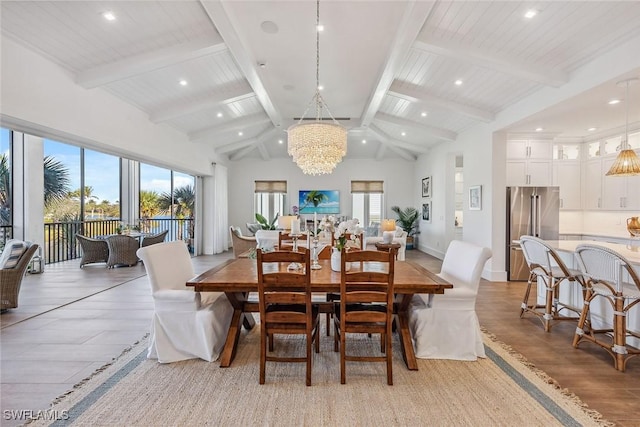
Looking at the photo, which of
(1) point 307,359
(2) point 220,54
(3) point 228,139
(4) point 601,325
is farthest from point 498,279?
(3) point 228,139

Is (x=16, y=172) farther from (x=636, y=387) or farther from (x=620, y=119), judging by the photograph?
(x=620, y=119)

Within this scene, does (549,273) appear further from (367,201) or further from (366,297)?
(367,201)

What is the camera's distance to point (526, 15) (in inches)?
114

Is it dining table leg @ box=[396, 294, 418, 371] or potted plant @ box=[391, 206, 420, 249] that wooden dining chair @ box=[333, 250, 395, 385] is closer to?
dining table leg @ box=[396, 294, 418, 371]

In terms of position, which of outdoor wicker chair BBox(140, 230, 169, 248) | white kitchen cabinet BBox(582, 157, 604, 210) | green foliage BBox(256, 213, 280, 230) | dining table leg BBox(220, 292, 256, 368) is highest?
white kitchen cabinet BBox(582, 157, 604, 210)

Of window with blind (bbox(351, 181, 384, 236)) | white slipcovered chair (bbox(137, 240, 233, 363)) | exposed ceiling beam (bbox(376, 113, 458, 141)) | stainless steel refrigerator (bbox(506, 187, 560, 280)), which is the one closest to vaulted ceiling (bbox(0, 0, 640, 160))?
stainless steel refrigerator (bbox(506, 187, 560, 280))

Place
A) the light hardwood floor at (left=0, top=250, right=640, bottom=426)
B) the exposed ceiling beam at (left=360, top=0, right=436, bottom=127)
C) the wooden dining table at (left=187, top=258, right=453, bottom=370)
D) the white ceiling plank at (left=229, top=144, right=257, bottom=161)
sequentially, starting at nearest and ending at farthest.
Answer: the light hardwood floor at (left=0, top=250, right=640, bottom=426)
the wooden dining table at (left=187, top=258, right=453, bottom=370)
the exposed ceiling beam at (left=360, top=0, right=436, bottom=127)
the white ceiling plank at (left=229, top=144, right=257, bottom=161)

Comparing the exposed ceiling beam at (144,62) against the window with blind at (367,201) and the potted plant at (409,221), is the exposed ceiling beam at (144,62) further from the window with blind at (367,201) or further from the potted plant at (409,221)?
the potted plant at (409,221)

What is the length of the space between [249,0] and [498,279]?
5721 millimetres

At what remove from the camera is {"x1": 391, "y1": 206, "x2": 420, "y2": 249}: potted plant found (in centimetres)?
970

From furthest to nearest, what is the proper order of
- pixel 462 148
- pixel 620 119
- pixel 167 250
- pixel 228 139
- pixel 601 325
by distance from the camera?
pixel 228 139 → pixel 462 148 → pixel 620 119 → pixel 601 325 → pixel 167 250

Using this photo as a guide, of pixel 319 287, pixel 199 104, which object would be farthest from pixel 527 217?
pixel 199 104

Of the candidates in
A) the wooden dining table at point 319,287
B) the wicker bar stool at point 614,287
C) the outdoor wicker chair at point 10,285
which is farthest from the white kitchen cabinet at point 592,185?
the outdoor wicker chair at point 10,285

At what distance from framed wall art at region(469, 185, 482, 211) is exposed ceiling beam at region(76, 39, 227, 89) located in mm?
5012
